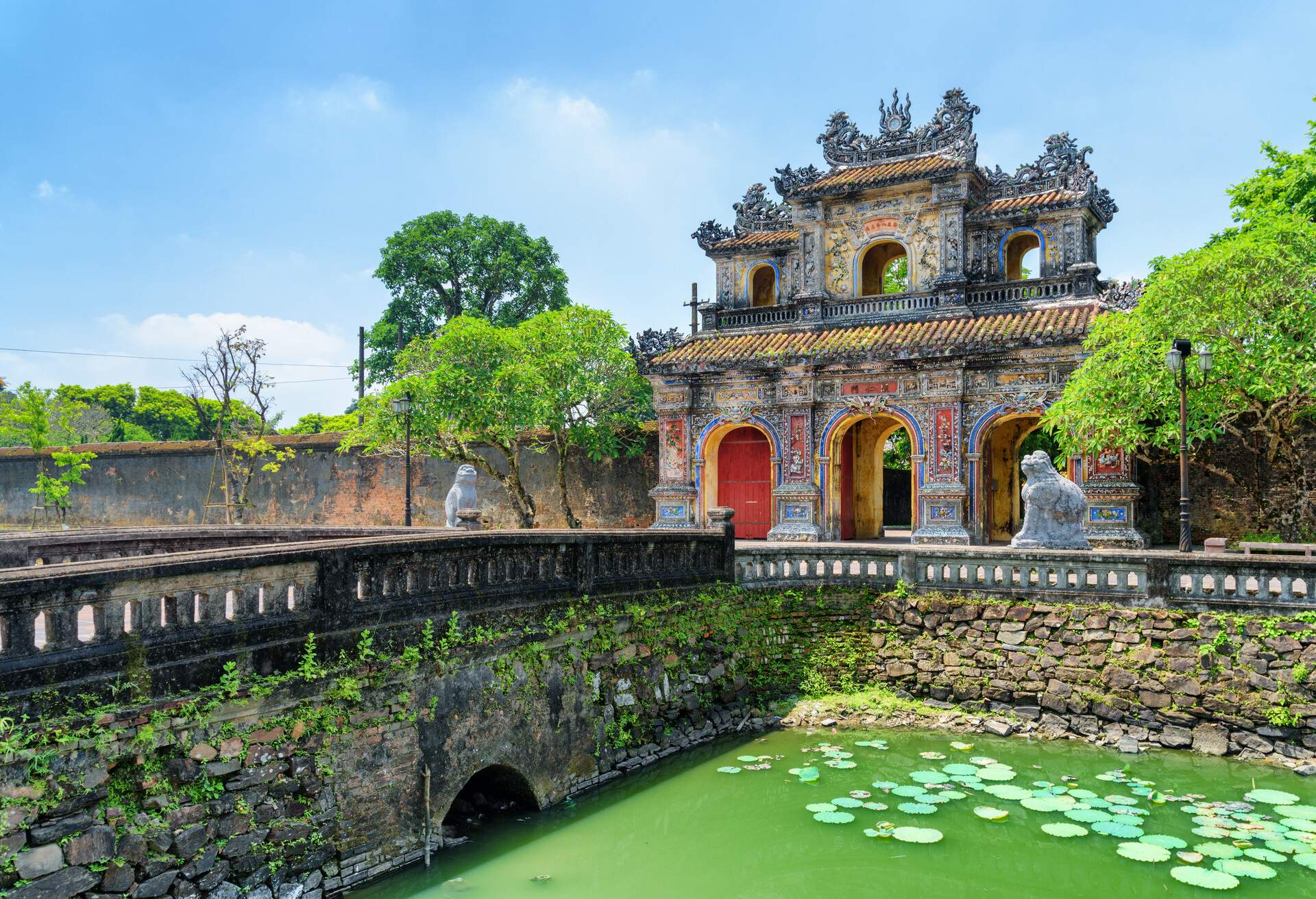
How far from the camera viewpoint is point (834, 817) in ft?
29.5

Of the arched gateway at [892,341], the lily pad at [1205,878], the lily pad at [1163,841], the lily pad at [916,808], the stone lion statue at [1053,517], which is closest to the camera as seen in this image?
the lily pad at [1205,878]

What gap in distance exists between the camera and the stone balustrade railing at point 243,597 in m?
5.52

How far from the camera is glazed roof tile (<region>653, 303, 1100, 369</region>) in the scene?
1803cm

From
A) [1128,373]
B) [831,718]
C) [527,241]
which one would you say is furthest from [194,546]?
[527,241]

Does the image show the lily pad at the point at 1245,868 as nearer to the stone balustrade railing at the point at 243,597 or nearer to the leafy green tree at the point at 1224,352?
the stone balustrade railing at the point at 243,597

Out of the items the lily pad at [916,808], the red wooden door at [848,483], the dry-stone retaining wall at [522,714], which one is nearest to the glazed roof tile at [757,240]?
the red wooden door at [848,483]

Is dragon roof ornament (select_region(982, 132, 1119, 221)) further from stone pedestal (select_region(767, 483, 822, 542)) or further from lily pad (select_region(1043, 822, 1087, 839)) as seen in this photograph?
lily pad (select_region(1043, 822, 1087, 839))

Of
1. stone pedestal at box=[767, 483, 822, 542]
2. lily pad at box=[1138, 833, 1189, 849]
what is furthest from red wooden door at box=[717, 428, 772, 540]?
lily pad at box=[1138, 833, 1189, 849]

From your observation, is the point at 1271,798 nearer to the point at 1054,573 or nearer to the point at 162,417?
the point at 1054,573

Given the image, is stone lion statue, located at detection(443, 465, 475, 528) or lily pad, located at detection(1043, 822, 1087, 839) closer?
lily pad, located at detection(1043, 822, 1087, 839)

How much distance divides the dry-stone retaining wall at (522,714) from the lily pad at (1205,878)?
3.71 m

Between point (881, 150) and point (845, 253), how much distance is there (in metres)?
2.47

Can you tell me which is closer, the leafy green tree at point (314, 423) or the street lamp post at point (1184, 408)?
the street lamp post at point (1184, 408)

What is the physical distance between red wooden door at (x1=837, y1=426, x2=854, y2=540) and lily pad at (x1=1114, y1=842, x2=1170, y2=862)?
43.3 feet
